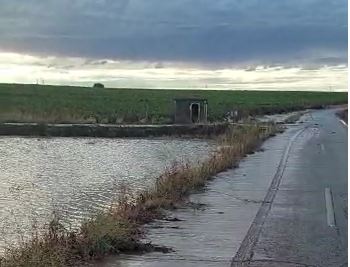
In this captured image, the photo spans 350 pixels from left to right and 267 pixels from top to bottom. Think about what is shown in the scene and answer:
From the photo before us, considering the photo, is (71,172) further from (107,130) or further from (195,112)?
(195,112)

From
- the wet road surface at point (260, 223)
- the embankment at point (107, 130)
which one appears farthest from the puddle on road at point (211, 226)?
the embankment at point (107, 130)

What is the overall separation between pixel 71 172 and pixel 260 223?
35.1 feet

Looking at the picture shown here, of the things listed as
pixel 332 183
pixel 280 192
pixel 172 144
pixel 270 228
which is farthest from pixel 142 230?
pixel 172 144

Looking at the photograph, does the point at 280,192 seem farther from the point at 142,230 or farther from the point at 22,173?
the point at 22,173

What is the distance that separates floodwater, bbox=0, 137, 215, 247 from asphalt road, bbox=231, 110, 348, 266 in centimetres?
313

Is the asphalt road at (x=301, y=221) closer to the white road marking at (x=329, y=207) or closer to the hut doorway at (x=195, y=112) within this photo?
the white road marking at (x=329, y=207)

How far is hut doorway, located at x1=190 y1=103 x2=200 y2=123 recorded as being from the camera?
4391 cm

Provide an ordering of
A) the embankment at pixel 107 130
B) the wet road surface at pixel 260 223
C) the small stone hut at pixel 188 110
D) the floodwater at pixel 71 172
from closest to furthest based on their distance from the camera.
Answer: the wet road surface at pixel 260 223 → the floodwater at pixel 71 172 → the embankment at pixel 107 130 → the small stone hut at pixel 188 110

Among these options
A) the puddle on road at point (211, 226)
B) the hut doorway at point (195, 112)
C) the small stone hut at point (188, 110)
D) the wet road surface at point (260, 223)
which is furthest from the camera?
the hut doorway at point (195, 112)

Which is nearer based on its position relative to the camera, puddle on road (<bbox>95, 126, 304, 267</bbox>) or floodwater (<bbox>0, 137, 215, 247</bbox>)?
puddle on road (<bbox>95, 126, 304, 267</bbox>)

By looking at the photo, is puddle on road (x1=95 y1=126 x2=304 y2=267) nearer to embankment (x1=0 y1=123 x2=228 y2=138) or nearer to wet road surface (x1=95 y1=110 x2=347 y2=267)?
wet road surface (x1=95 y1=110 x2=347 y2=267)

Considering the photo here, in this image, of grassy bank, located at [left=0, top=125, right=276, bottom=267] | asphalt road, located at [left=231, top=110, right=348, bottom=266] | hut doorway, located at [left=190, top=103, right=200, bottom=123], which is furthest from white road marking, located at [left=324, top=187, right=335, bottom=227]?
hut doorway, located at [left=190, top=103, right=200, bottom=123]

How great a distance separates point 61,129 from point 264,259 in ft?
103

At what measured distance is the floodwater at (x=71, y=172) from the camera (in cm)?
1338
